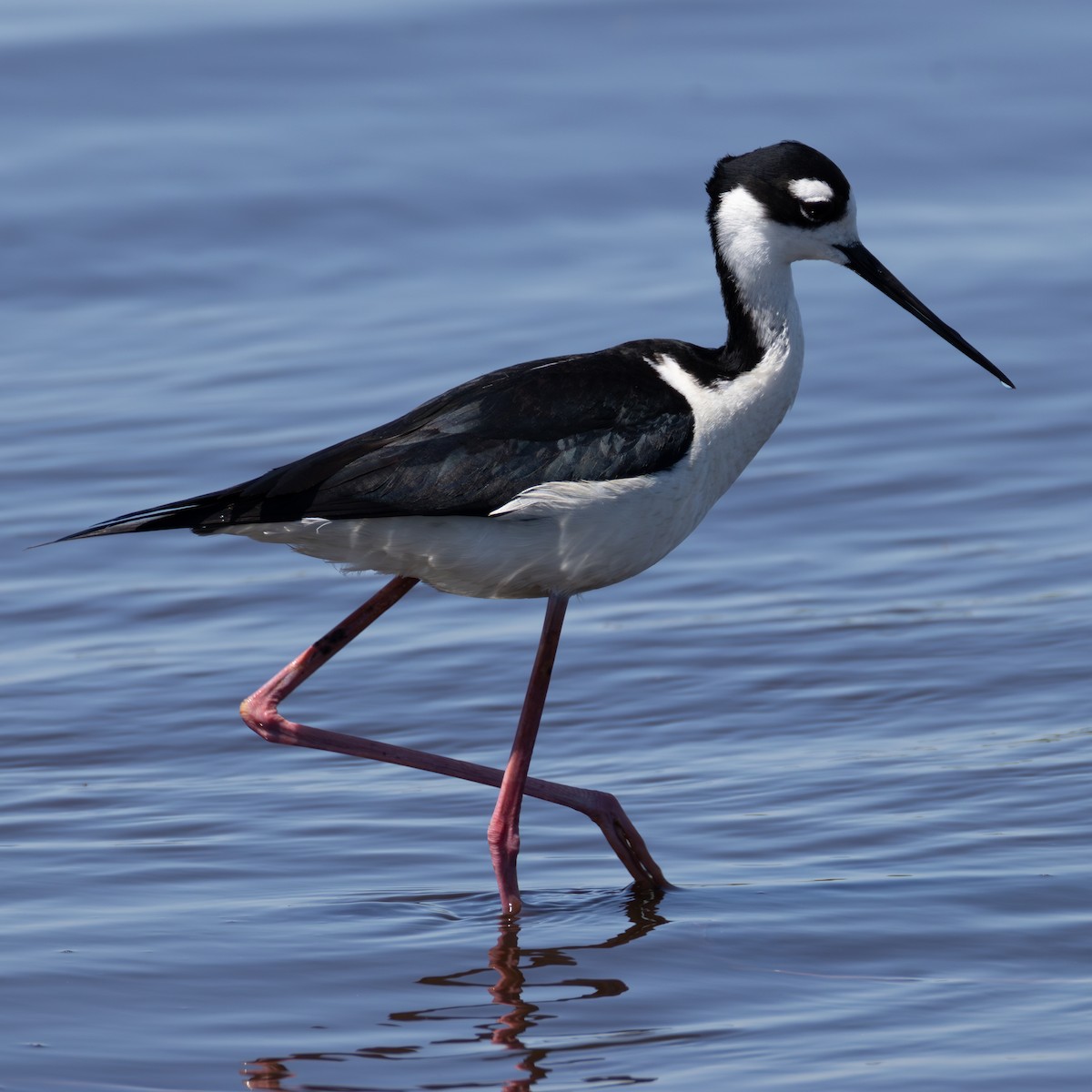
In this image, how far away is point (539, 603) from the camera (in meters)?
9.16

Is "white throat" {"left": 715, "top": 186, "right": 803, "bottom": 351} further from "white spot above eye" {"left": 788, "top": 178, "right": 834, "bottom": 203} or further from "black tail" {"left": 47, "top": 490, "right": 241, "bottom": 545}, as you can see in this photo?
"black tail" {"left": 47, "top": 490, "right": 241, "bottom": 545}

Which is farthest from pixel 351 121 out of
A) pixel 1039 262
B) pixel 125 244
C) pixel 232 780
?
pixel 232 780

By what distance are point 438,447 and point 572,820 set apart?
1.55 metres

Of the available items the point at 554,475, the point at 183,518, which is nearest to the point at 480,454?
the point at 554,475

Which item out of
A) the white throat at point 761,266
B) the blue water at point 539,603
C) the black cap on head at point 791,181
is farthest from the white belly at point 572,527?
the blue water at point 539,603

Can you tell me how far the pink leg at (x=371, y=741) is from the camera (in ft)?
20.8

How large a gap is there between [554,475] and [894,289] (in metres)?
1.48

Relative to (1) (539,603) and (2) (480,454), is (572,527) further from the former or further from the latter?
(1) (539,603)

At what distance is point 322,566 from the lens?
919 cm

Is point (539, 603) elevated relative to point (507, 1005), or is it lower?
elevated

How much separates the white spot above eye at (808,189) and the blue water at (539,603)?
6.07ft

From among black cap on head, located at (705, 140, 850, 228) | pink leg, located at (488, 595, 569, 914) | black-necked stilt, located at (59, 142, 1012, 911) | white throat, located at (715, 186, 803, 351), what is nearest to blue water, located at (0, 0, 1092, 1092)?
pink leg, located at (488, 595, 569, 914)

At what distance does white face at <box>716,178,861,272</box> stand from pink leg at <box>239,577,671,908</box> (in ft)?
3.99

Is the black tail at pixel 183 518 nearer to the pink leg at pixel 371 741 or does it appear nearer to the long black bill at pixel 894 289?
the pink leg at pixel 371 741
